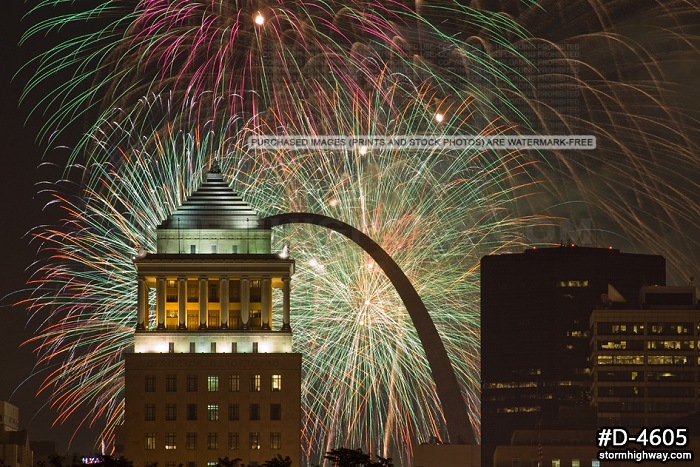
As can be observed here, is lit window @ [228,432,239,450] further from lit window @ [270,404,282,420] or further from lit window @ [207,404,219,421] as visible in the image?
lit window @ [270,404,282,420]

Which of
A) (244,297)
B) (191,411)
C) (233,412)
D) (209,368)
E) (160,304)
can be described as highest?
(244,297)

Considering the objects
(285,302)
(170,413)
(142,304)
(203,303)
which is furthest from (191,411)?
(285,302)

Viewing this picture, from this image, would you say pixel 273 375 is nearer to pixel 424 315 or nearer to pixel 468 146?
pixel 424 315

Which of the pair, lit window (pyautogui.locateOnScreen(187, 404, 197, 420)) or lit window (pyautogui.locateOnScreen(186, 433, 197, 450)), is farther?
lit window (pyautogui.locateOnScreen(187, 404, 197, 420))

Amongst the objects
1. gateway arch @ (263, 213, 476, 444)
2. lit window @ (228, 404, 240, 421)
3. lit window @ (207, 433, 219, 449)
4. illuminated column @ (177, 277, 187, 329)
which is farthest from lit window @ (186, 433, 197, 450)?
gateway arch @ (263, 213, 476, 444)

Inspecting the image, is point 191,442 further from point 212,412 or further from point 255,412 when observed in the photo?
point 255,412

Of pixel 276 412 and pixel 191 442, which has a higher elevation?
pixel 276 412

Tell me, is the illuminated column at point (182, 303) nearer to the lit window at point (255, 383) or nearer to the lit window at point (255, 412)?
the lit window at point (255, 383)

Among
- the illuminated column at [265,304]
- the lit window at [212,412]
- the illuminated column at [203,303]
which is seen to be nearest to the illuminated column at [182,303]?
the illuminated column at [203,303]
